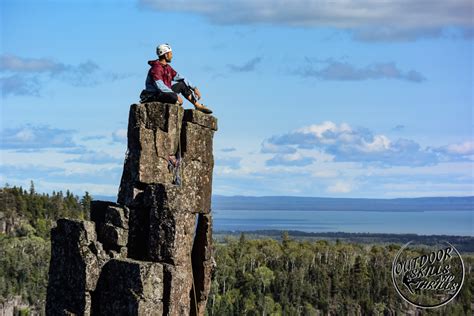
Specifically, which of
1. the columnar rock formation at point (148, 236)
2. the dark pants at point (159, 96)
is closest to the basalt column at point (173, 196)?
the columnar rock formation at point (148, 236)

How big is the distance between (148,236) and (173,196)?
1.17m

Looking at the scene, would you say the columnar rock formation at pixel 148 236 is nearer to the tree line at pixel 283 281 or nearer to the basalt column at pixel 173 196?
the basalt column at pixel 173 196

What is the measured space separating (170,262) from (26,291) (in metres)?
134

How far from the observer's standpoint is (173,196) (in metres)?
25.3

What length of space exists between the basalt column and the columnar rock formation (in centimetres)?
2

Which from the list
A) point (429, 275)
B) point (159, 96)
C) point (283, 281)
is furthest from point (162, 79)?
point (283, 281)

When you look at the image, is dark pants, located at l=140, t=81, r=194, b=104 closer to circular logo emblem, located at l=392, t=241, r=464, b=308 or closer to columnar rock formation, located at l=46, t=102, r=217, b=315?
columnar rock formation, located at l=46, t=102, r=217, b=315

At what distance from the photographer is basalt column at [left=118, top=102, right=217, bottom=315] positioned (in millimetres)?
25094

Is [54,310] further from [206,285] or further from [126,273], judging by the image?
[206,285]

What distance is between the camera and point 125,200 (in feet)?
85.5

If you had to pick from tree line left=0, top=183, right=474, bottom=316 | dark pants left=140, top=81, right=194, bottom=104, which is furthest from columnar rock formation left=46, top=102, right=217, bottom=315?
tree line left=0, top=183, right=474, bottom=316

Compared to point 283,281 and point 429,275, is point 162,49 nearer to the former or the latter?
point 429,275

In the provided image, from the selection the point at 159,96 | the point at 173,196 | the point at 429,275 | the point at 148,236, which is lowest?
the point at 429,275

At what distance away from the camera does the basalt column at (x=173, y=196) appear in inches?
988
